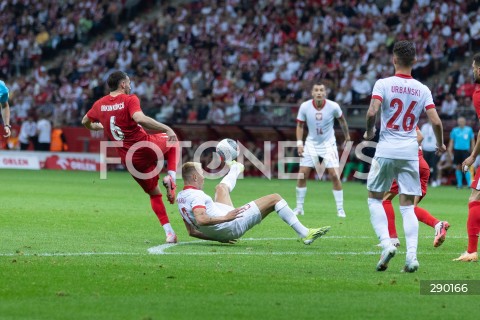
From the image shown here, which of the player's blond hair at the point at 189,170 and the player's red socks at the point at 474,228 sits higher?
the player's blond hair at the point at 189,170

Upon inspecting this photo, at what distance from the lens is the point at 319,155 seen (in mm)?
20375

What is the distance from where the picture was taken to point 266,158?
35.4m

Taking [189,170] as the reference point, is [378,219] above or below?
below

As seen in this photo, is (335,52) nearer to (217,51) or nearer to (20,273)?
(217,51)

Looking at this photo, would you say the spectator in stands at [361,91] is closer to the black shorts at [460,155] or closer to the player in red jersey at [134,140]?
the black shorts at [460,155]

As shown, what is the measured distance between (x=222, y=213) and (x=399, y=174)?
279 cm

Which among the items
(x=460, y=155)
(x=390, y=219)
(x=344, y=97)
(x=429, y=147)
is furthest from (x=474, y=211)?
(x=344, y=97)

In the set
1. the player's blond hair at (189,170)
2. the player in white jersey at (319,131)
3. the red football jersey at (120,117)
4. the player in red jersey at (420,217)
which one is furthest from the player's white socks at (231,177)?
the player in white jersey at (319,131)

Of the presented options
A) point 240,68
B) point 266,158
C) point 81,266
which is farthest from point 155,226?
point 240,68

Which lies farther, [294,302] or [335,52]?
[335,52]

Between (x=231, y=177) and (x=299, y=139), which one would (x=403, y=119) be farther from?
(x=299, y=139)

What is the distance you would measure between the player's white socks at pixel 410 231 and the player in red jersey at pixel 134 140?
12.5 feet

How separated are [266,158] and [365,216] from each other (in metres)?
16.6

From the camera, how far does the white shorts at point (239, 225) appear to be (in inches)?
490
